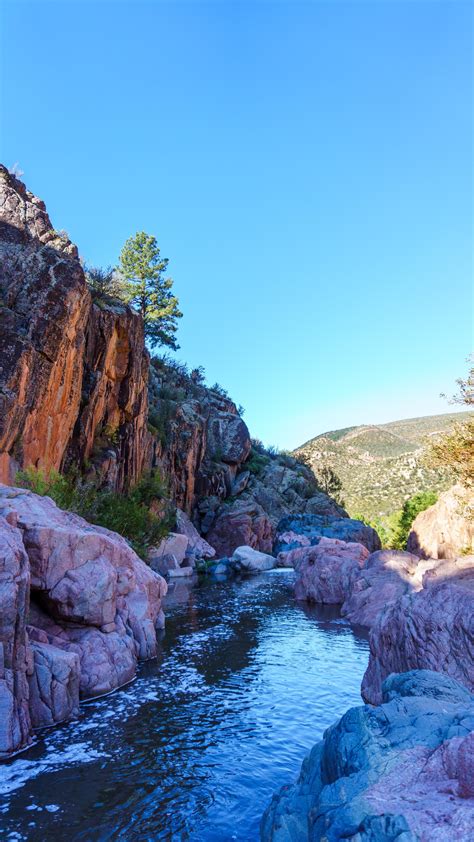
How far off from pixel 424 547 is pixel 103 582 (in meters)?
25.8

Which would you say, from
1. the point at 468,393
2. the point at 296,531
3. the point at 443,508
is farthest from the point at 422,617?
the point at 296,531

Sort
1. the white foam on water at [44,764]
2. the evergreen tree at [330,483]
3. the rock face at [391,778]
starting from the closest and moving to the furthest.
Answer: the rock face at [391,778] → the white foam on water at [44,764] → the evergreen tree at [330,483]

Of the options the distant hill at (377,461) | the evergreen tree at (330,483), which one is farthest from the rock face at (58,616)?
the evergreen tree at (330,483)

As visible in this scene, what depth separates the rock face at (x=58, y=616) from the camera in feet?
27.6

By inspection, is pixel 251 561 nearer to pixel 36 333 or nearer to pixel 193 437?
pixel 193 437

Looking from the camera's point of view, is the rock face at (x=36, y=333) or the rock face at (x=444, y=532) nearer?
the rock face at (x=36, y=333)

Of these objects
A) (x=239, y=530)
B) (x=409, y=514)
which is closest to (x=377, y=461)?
(x=409, y=514)

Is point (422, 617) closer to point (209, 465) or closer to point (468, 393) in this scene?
point (468, 393)

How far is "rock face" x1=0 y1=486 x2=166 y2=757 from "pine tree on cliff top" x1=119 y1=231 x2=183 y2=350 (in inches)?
1856

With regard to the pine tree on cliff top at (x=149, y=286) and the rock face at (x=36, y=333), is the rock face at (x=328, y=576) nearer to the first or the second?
the rock face at (x=36, y=333)

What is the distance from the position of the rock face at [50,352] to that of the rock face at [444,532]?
62.9 ft

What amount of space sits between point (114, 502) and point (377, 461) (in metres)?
71.6

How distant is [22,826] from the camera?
6254mm

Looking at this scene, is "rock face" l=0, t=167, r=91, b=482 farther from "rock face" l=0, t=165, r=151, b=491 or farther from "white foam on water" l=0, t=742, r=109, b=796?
"white foam on water" l=0, t=742, r=109, b=796
